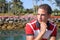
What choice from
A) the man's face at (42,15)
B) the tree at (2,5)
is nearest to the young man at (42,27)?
the man's face at (42,15)

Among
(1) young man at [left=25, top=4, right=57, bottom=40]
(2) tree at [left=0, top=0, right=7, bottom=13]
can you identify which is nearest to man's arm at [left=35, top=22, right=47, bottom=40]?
(1) young man at [left=25, top=4, right=57, bottom=40]

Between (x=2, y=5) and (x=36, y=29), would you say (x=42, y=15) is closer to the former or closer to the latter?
(x=36, y=29)

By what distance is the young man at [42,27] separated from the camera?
248cm

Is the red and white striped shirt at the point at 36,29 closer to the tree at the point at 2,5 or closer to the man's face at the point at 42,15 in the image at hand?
the man's face at the point at 42,15

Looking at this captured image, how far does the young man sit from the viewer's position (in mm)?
2482

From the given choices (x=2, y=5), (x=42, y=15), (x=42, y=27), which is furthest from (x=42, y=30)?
(x=2, y=5)

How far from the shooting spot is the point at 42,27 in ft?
8.30

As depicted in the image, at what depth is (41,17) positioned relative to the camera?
8.11ft

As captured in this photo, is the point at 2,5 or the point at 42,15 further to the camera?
the point at 2,5

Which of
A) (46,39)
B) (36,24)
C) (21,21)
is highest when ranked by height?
(36,24)

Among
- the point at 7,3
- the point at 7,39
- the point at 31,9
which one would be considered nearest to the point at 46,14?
the point at 7,39

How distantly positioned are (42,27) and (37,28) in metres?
0.07

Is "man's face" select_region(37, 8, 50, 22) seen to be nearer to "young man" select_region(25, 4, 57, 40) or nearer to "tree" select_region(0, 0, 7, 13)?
"young man" select_region(25, 4, 57, 40)

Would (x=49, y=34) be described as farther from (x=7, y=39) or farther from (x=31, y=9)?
(x=31, y=9)
